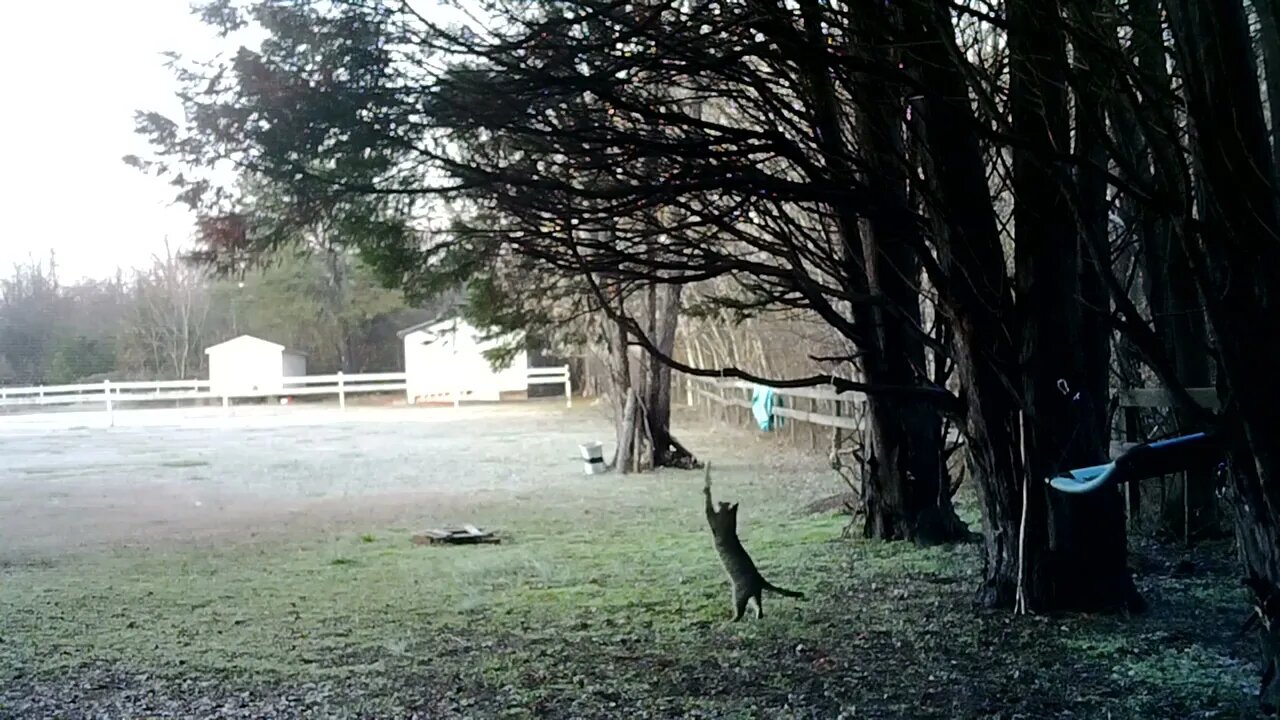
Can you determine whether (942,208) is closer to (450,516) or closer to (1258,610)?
(1258,610)

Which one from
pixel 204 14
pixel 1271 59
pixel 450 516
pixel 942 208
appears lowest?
pixel 450 516

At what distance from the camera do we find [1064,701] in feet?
14.4

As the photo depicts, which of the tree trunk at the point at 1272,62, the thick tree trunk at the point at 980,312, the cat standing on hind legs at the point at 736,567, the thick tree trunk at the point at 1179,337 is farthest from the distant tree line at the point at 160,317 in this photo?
the tree trunk at the point at 1272,62

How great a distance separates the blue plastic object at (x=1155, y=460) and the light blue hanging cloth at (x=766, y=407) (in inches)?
626

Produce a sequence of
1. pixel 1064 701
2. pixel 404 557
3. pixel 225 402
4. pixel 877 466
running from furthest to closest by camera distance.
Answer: pixel 225 402, pixel 404 557, pixel 877 466, pixel 1064 701

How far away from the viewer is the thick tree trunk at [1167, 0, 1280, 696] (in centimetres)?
366

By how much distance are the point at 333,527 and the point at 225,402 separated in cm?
2336

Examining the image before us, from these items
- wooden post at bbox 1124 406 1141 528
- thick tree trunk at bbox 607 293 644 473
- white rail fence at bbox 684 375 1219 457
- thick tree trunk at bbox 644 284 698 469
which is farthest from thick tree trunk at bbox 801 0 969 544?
thick tree trunk at bbox 607 293 644 473

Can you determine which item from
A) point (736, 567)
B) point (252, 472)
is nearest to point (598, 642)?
point (736, 567)

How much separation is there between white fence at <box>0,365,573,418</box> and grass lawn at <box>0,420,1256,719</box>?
75.6ft

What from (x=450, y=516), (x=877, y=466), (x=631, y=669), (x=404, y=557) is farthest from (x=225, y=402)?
(x=631, y=669)

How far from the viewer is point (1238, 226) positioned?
372 centimetres

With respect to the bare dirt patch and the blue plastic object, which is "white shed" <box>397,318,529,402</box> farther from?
the blue plastic object

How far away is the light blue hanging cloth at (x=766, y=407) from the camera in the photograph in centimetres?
2075
